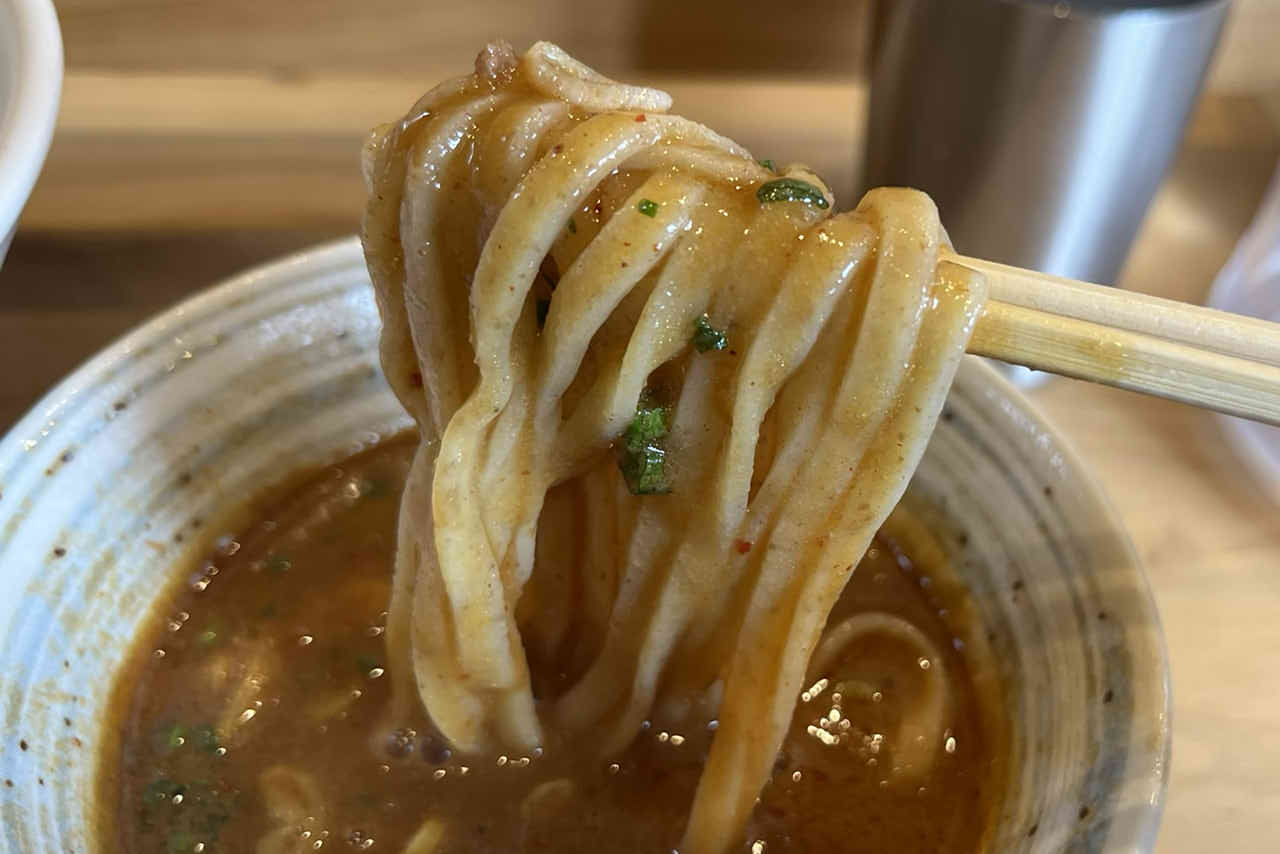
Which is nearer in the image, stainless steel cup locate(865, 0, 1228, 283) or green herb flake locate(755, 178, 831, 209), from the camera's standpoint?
green herb flake locate(755, 178, 831, 209)

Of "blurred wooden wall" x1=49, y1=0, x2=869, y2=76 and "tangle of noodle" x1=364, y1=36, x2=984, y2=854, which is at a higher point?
"blurred wooden wall" x1=49, y1=0, x2=869, y2=76

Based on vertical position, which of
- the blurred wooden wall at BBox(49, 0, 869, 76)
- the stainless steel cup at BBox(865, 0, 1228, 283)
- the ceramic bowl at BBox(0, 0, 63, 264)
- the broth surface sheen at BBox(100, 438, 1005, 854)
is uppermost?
the blurred wooden wall at BBox(49, 0, 869, 76)

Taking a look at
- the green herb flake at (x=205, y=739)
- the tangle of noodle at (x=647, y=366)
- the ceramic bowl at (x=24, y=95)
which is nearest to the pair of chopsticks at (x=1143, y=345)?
the tangle of noodle at (x=647, y=366)

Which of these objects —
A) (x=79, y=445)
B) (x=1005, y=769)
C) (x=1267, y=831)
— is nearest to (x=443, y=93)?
(x=79, y=445)

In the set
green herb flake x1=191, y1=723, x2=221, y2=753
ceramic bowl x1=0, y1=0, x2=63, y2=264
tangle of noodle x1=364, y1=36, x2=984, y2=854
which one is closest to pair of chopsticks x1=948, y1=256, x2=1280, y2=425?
tangle of noodle x1=364, y1=36, x2=984, y2=854

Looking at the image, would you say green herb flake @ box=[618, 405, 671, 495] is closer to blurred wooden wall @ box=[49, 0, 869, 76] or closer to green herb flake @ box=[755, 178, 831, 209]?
green herb flake @ box=[755, 178, 831, 209]

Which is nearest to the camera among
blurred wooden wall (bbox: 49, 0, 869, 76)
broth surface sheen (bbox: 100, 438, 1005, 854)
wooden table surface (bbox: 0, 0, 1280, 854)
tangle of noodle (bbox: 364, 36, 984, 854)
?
tangle of noodle (bbox: 364, 36, 984, 854)

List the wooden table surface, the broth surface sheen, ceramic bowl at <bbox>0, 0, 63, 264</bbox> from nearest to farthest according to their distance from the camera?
ceramic bowl at <bbox>0, 0, 63, 264</bbox>, the broth surface sheen, the wooden table surface
